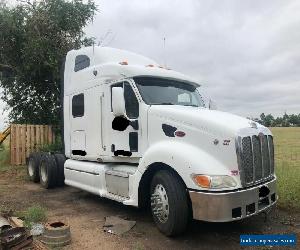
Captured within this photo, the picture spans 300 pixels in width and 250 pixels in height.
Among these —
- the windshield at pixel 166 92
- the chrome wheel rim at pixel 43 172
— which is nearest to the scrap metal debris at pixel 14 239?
the windshield at pixel 166 92

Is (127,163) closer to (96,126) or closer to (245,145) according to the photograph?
(96,126)

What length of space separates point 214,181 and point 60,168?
6.18m

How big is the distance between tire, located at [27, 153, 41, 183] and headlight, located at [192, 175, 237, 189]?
287 inches

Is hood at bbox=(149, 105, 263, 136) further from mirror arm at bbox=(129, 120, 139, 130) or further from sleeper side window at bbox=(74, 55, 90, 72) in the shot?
sleeper side window at bbox=(74, 55, 90, 72)

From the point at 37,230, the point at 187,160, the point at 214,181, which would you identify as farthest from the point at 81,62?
the point at 214,181

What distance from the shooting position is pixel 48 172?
10930 millimetres

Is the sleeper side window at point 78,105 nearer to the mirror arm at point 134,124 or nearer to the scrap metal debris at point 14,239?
the mirror arm at point 134,124

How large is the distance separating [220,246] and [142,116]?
8.89 feet

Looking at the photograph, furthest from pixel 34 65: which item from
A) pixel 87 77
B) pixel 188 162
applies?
pixel 188 162

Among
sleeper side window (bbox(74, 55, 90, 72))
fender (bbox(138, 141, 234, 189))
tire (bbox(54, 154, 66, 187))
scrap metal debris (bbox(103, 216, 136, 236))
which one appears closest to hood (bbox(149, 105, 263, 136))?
fender (bbox(138, 141, 234, 189))

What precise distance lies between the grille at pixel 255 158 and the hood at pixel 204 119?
0.83ft

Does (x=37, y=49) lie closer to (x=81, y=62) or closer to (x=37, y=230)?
(x=81, y=62)

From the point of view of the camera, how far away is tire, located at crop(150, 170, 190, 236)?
242 inches

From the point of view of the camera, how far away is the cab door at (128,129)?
7520 millimetres
